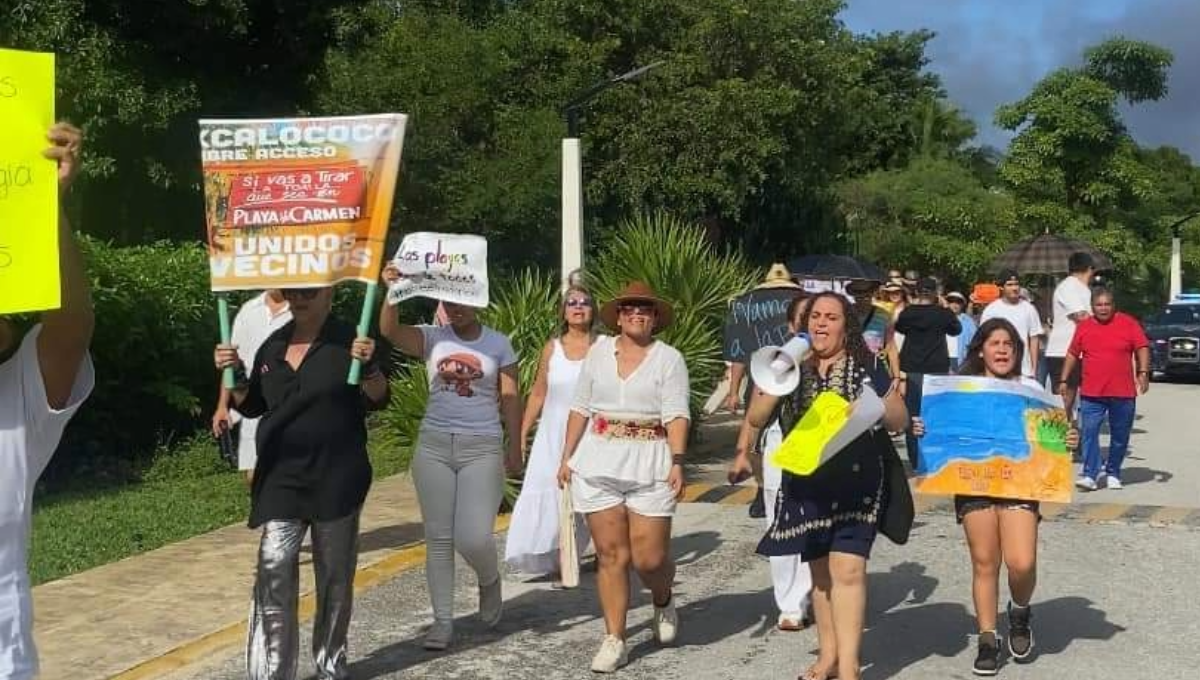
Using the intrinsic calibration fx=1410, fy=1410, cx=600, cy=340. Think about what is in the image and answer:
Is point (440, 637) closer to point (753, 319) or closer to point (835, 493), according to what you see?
point (835, 493)

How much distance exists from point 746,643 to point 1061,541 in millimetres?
3399

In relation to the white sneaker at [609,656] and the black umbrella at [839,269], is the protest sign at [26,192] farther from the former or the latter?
the black umbrella at [839,269]

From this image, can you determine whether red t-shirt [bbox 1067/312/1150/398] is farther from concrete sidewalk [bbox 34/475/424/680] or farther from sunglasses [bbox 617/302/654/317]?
sunglasses [bbox 617/302/654/317]

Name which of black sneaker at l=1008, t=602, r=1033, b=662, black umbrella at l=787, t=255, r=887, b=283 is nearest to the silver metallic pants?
black sneaker at l=1008, t=602, r=1033, b=662

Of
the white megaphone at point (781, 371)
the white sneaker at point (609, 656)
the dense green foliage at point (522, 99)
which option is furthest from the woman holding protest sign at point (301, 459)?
the dense green foliage at point (522, 99)

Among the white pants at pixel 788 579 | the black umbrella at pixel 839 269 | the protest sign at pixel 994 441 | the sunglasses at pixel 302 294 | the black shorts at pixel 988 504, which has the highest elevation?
the black umbrella at pixel 839 269

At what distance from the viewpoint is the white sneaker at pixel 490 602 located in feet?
23.3

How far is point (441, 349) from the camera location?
271 inches

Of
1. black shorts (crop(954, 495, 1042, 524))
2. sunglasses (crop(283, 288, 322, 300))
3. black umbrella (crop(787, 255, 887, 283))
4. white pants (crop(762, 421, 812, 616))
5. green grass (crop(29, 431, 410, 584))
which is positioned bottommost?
green grass (crop(29, 431, 410, 584))

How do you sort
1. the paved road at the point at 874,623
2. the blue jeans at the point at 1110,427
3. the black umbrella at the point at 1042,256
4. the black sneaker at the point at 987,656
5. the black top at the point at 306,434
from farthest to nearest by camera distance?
the black umbrella at the point at 1042,256 → the blue jeans at the point at 1110,427 → the paved road at the point at 874,623 → the black sneaker at the point at 987,656 → the black top at the point at 306,434

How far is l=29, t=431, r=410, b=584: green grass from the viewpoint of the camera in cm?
897

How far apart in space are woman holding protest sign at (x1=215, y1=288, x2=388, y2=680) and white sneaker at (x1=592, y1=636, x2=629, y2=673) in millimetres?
1222

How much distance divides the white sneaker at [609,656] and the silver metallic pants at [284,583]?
123 cm

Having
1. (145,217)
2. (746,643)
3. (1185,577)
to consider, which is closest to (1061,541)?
(1185,577)
